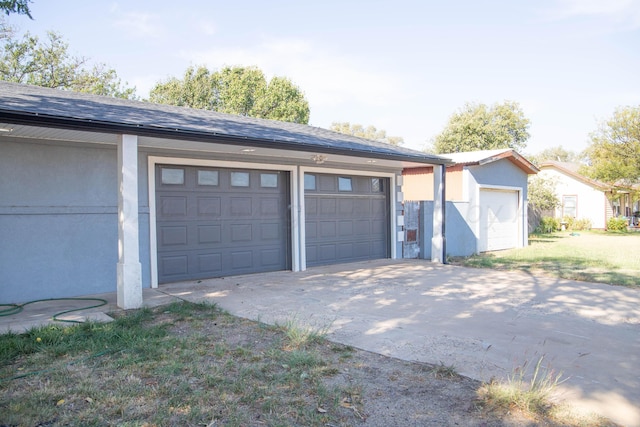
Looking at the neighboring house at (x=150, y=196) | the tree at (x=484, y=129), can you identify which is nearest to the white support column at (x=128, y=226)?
the neighboring house at (x=150, y=196)

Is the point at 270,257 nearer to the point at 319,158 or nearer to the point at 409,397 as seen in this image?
the point at 319,158

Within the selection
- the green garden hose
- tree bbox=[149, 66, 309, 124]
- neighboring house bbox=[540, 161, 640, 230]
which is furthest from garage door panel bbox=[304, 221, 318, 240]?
neighboring house bbox=[540, 161, 640, 230]

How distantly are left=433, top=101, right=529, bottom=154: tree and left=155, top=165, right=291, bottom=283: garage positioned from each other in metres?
24.0

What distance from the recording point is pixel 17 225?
680cm

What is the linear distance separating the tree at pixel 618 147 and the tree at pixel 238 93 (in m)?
16.7

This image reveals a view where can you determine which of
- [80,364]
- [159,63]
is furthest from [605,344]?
[159,63]

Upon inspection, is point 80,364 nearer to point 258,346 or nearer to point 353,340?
point 258,346

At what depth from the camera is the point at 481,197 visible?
1485 centimetres

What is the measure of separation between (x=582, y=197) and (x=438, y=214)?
21.0 m

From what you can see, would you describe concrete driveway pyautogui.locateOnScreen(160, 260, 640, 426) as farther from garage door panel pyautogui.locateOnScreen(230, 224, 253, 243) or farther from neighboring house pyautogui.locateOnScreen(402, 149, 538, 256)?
neighboring house pyautogui.locateOnScreen(402, 149, 538, 256)

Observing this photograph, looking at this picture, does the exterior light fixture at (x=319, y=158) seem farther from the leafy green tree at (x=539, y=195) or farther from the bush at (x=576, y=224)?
the bush at (x=576, y=224)

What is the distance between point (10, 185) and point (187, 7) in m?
8.99

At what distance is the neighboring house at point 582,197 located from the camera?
26969 mm

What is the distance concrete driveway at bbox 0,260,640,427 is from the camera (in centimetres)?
389
